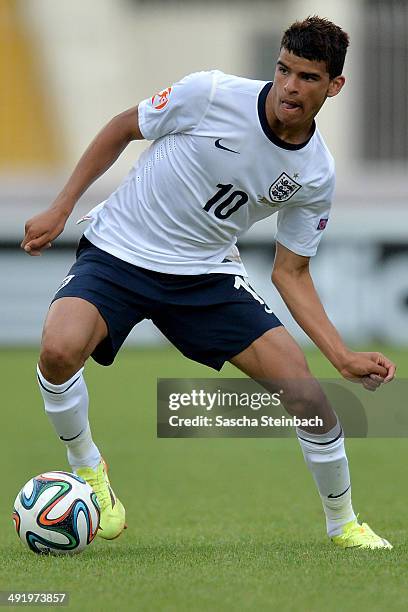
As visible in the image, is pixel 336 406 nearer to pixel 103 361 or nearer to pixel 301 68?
pixel 103 361

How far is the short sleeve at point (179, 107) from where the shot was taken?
210 inches

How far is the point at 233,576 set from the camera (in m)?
4.57

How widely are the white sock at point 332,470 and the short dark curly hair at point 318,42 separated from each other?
145cm

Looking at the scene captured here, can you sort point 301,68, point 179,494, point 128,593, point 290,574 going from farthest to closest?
point 179,494
point 301,68
point 290,574
point 128,593

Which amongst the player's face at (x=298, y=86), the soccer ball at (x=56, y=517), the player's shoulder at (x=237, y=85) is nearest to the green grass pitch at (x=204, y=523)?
the soccer ball at (x=56, y=517)

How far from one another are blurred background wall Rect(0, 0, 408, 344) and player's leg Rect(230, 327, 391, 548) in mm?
8331

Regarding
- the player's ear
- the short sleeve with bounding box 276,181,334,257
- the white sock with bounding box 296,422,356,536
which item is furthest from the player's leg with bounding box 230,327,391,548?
the player's ear

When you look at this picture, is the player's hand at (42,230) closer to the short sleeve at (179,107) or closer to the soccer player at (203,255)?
the soccer player at (203,255)

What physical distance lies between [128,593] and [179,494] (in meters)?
2.73

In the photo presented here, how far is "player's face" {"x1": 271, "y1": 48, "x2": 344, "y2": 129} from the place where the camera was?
4.98m

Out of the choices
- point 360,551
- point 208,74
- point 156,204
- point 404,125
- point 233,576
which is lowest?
point 404,125

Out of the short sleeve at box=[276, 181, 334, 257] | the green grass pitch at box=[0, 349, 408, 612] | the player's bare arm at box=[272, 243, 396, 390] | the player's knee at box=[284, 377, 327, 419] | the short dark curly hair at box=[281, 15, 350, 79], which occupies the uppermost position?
the short dark curly hair at box=[281, 15, 350, 79]

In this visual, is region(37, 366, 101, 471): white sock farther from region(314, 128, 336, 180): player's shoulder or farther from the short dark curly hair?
the short dark curly hair

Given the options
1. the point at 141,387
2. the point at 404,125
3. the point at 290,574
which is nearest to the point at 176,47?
the point at 404,125
